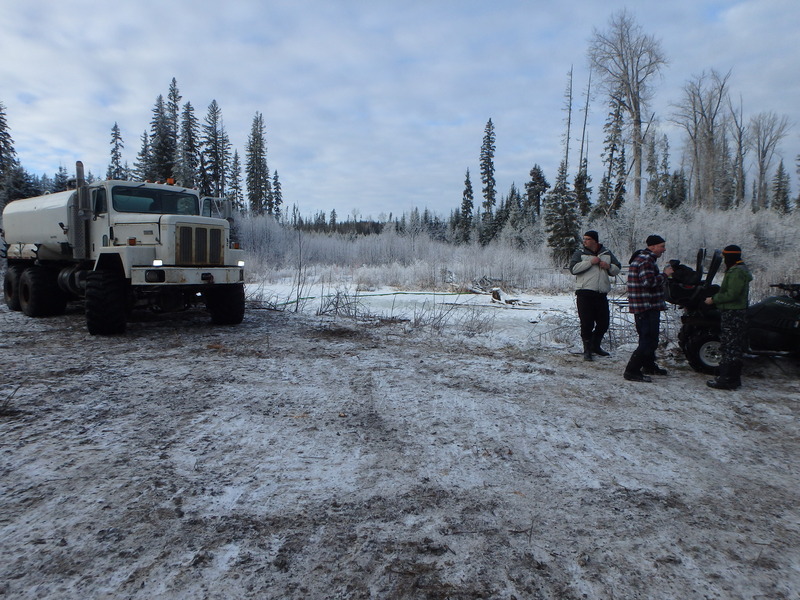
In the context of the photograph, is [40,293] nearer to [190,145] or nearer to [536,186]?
[190,145]

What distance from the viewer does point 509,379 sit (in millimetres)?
5262

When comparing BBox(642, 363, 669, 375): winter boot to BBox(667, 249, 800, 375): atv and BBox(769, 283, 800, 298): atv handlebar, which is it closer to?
BBox(667, 249, 800, 375): atv

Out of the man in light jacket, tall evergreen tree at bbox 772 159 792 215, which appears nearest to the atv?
the man in light jacket

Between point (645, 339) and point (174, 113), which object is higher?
point (174, 113)

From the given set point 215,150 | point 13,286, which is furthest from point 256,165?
point 13,286

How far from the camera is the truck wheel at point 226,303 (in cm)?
841

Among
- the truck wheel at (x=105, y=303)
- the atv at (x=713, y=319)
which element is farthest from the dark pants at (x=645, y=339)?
the truck wheel at (x=105, y=303)

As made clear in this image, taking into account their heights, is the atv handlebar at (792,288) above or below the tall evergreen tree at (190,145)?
below

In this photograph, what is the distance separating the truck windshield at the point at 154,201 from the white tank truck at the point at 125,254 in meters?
0.02

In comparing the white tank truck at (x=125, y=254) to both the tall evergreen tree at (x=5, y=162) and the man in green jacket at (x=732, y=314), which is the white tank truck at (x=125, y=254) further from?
the tall evergreen tree at (x=5, y=162)

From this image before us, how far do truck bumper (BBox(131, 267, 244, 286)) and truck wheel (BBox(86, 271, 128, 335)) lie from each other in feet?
1.56

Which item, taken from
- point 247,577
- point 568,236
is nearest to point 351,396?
point 247,577

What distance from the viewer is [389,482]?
9.15 feet

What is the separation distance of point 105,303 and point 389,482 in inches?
251
